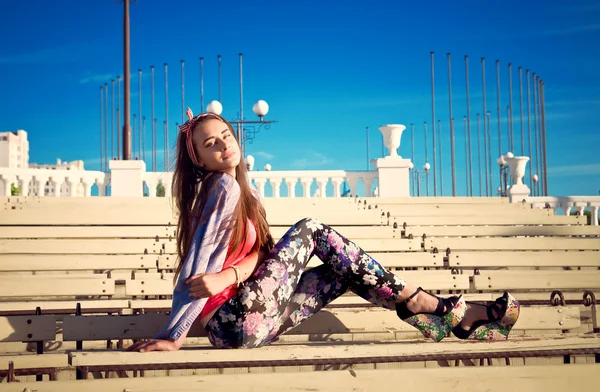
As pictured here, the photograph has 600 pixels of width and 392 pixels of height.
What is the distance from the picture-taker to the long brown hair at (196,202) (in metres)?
2.69

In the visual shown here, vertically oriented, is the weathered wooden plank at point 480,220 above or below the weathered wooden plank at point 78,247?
above

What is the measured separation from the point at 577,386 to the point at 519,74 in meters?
31.7

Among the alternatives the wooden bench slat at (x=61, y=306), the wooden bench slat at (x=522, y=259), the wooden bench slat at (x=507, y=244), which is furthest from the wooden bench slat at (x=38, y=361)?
the wooden bench slat at (x=507, y=244)

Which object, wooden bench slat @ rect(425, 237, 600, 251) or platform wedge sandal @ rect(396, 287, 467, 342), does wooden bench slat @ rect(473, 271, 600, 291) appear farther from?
platform wedge sandal @ rect(396, 287, 467, 342)

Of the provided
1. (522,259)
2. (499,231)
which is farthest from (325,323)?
(499,231)

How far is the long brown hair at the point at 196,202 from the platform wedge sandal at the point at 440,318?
738 millimetres

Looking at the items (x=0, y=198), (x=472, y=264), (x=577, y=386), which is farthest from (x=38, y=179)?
(x=577, y=386)

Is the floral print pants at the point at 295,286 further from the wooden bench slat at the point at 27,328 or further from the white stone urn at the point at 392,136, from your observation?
the white stone urn at the point at 392,136

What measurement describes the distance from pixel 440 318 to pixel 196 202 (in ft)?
3.89

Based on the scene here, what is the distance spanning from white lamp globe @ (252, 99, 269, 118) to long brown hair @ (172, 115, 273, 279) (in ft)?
34.0

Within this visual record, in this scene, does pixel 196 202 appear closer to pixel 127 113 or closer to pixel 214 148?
pixel 214 148

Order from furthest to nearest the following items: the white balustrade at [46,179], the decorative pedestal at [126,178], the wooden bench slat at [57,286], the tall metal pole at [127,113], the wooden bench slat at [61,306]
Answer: the tall metal pole at [127,113], the white balustrade at [46,179], the decorative pedestal at [126,178], the wooden bench slat at [57,286], the wooden bench slat at [61,306]

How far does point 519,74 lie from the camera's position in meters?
31.6

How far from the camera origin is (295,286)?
276cm
